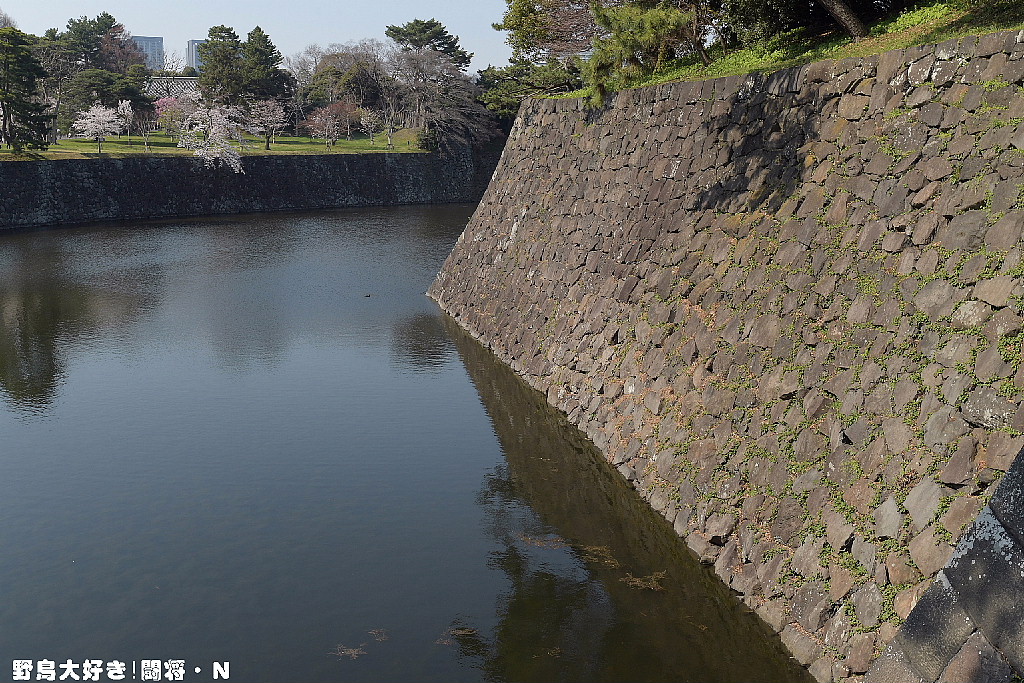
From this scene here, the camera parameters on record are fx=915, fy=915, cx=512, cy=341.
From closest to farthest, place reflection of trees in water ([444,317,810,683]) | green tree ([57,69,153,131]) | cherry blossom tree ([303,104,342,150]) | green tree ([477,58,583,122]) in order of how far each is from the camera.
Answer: reflection of trees in water ([444,317,810,683])
green tree ([477,58,583,122])
green tree ([57,69,153,131])
cherry blossom tree ([303,104,342,150])

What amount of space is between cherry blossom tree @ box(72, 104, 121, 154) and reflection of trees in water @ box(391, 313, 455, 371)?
113 feet

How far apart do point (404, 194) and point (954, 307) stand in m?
49.3

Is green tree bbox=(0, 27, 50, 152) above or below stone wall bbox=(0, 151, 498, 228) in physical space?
above

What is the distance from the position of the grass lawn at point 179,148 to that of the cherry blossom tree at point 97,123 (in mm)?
801

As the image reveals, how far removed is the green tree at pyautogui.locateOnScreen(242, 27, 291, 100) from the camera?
2391 inches

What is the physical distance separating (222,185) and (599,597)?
4581 cm

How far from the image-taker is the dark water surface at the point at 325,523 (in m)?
8.53

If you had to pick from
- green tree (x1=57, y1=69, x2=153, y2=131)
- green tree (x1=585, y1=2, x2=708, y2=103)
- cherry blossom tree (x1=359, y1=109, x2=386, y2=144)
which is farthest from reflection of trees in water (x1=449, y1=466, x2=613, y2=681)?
cherry blossom tree (x1=359, y1=109, x2=386, y2=144)

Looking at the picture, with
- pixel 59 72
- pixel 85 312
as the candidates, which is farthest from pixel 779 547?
pixel 59 72

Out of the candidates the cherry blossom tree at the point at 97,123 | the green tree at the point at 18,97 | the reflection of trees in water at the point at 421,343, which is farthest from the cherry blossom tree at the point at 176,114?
the reflection of trees in water at the point at 421,343

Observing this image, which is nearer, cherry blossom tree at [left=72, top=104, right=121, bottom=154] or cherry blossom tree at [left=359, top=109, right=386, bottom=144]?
cherry blossom tree at [left=72, top=104, right=121, bottom=154]

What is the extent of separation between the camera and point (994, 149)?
8.99 metres

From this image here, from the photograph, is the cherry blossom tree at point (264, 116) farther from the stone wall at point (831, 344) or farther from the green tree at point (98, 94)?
the stone wall at point (831, 344)

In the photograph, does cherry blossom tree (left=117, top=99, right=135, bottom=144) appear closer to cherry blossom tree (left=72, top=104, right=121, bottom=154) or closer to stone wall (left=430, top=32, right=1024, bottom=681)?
cherry blossom tree (left=72, top=104, right=121, bottom=154)
